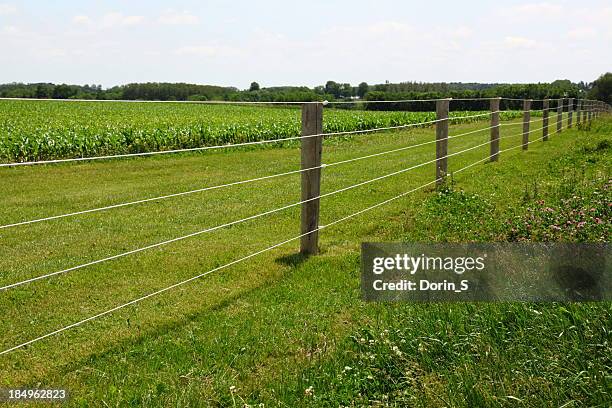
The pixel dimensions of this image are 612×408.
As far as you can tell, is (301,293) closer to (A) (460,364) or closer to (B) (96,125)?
(A) (460,364)

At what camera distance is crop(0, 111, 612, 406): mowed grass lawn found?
11.7 ft

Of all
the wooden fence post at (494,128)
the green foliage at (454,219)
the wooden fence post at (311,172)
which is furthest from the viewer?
the wooden fence post at (494,128)

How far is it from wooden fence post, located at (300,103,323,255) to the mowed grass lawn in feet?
0.94

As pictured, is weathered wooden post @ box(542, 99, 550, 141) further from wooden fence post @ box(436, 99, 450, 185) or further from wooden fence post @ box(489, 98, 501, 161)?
wooden fence post @ box(436, 99, 450, 185)

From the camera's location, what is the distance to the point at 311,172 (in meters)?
6.75

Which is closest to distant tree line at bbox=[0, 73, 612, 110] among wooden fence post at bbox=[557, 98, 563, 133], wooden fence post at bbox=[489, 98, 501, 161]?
wooden fence post at bbox=[557, 98, 563, 133]

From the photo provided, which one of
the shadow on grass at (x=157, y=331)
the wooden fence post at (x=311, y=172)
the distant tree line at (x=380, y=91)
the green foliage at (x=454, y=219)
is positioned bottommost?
the shadow on grass at (x=157, y=331)

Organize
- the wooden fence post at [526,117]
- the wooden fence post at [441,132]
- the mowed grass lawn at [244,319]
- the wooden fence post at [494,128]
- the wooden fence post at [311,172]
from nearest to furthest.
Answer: the mowed grass lawn at [244,319]
the wooden fence post at [311,172]
the wooden fence post at [441,132]
the wooden fence post at [494,128]
the wooden fence post at [526,117]

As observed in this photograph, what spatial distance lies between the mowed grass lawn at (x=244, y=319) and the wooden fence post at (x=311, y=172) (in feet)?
0.94

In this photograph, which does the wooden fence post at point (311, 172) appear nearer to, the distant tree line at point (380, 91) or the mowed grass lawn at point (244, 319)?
the mowed grass lawn at point (244, 319)

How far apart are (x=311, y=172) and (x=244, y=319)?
7.22 ft

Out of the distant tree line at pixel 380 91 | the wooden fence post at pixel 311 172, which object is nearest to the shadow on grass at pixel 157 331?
the wooden fence post at pixel 311 172

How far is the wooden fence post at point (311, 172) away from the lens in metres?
6.64

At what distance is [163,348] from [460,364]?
2114 mm
